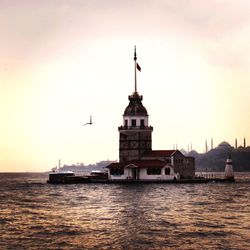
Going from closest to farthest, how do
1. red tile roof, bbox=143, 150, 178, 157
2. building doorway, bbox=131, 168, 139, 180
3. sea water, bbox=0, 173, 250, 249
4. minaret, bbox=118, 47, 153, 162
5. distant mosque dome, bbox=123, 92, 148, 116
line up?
sea water, bbox=0, 173, 250, 249, building doorway, bbox=131, 168, 139, 180, red tile roof, bbox=143, 150, 178, 157, minaret, bbox=118, 47, 153, 162, distant mosque dome, bbox=123, 92, 148, 116

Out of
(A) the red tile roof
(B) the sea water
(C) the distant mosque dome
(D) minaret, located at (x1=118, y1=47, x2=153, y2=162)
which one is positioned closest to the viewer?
(B) the sea water

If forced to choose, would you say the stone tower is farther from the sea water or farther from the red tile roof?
the sea water

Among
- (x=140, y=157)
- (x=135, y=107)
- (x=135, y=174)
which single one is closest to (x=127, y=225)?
(x=135, y=174)

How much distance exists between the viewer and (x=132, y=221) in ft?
154

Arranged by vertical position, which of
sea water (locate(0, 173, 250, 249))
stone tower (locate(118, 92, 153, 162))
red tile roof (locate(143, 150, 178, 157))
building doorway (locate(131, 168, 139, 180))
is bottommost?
sea water (locate(0, 173, 250, 249))

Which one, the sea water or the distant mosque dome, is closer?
the sea water

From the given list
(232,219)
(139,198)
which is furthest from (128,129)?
(232,219)

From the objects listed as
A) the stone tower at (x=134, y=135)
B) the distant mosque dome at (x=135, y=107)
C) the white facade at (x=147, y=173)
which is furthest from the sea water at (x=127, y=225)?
the distant mosque dome at (x=135, y=107)

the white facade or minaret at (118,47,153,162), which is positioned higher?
minaret at (118,47,153,162)

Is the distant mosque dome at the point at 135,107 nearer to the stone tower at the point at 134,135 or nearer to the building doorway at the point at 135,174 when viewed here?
the stone tower at the point at 134,135

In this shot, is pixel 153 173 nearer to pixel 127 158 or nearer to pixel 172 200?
pixel 127 158

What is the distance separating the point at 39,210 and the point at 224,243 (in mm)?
28170

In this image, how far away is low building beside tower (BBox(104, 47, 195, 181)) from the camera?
11275cm

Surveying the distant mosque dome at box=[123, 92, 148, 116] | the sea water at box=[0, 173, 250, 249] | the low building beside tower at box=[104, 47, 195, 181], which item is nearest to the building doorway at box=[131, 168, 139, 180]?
the low building beside tower at box=[104, 47, 195, 181]
